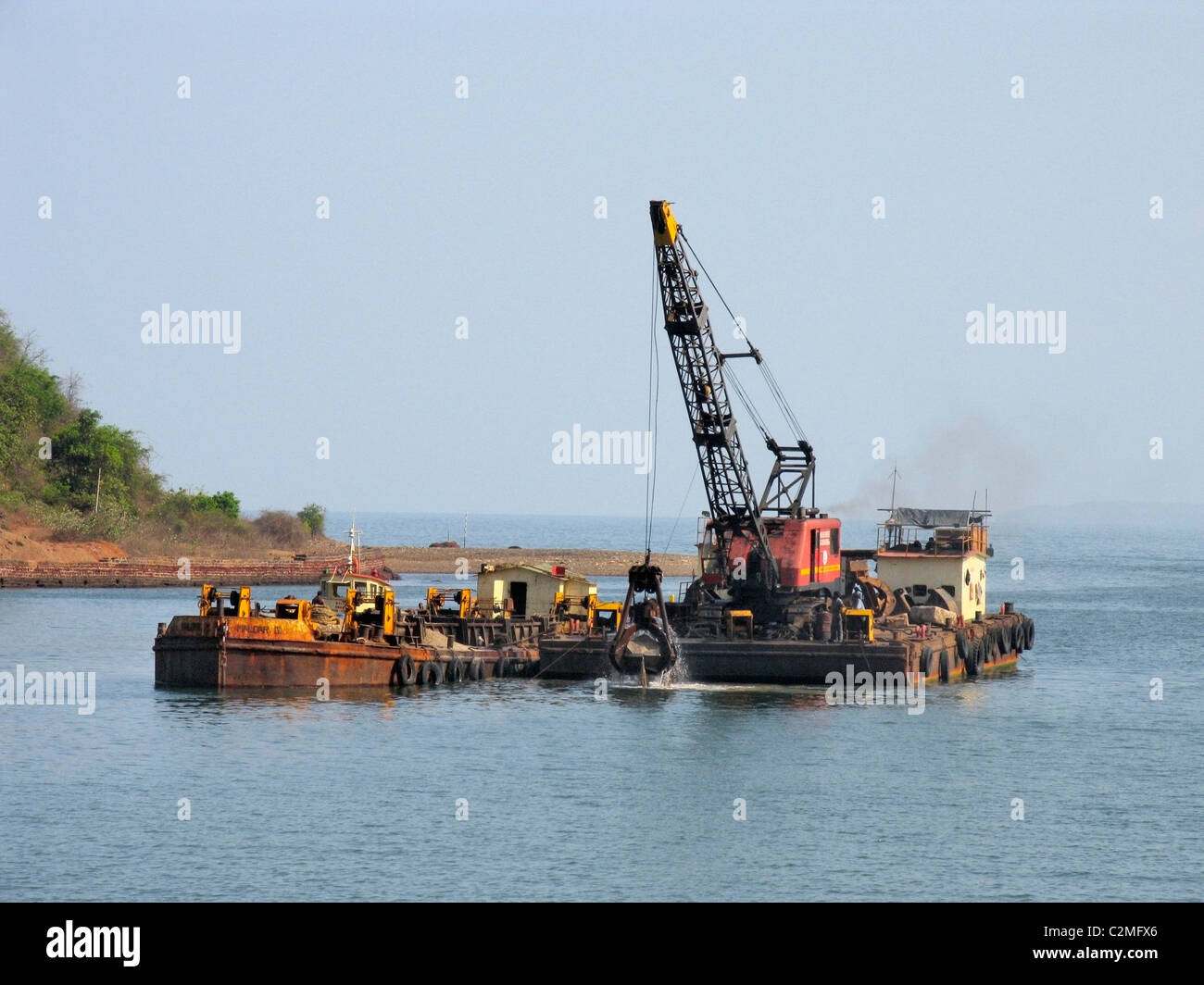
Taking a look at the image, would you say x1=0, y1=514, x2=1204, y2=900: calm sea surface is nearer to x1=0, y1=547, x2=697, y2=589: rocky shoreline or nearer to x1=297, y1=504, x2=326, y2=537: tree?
x1=0, y1=547, x2=697, y2=589: rocky shoreline

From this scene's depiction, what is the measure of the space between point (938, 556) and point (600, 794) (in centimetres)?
2944

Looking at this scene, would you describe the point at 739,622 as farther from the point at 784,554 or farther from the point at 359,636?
the point at 359,636

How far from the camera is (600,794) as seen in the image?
36656 millimetres

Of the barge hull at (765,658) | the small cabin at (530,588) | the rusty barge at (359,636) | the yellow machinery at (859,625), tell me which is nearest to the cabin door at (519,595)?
the small cabin at (530,588)

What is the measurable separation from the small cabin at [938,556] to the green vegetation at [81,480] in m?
77.0

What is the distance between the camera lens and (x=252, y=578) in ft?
397

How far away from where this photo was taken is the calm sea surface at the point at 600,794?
29.6 metres

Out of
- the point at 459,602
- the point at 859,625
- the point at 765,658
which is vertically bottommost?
the point at 765,658
